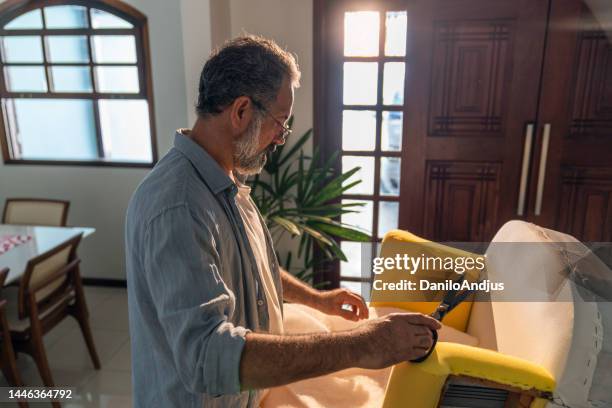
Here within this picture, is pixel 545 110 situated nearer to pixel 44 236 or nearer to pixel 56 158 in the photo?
pixel 44 236

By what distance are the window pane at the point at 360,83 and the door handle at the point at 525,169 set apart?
2.95 ft

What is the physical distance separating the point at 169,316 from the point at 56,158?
3.15 metres

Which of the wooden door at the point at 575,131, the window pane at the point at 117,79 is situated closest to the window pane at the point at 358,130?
the wooden door at the point at 575,131

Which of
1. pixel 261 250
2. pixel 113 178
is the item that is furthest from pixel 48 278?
pixel 261 250

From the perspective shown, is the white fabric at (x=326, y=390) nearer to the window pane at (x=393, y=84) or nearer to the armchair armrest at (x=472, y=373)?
the armchair armrest at (x=472, y=373)

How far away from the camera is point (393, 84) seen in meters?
2.90

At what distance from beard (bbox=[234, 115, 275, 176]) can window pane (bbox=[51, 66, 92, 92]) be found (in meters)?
2.71

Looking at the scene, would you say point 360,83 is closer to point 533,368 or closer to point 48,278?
point 48,278

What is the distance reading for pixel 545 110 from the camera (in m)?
2.58

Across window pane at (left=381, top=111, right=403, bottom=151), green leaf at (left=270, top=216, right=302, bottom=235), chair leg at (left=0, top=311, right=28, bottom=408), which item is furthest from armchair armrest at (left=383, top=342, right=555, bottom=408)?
window pane at (left=381, top=111, right=403, bottom=151)

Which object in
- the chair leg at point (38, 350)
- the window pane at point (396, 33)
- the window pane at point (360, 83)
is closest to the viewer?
the chair leg at point (38, 350)

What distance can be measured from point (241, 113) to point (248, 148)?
0.09 metres

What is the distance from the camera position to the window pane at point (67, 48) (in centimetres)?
331

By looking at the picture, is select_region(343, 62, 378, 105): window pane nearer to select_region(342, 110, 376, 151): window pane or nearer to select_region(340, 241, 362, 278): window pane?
select_region(342, 110, 376, 151): window pane
